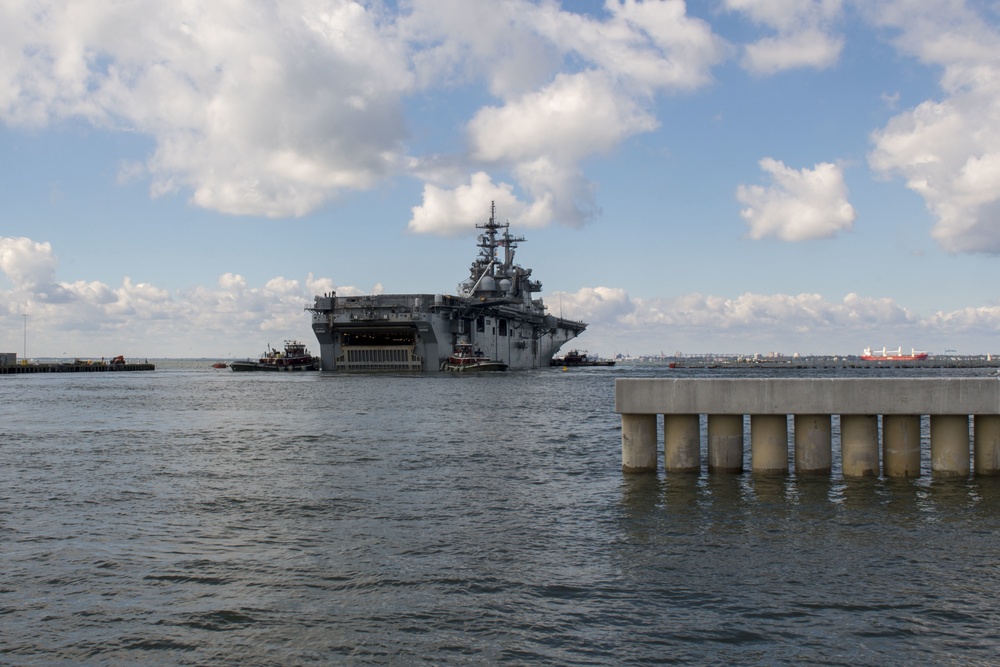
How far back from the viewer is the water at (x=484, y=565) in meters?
9.16

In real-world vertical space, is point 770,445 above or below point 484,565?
above

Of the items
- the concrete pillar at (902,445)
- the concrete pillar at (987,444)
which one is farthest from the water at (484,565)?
the concrete pillar at (987,444)

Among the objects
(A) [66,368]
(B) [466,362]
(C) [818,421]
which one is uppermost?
(B) [466,362]

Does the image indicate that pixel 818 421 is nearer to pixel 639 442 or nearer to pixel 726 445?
pixel 726 445

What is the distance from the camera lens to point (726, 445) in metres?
18.7

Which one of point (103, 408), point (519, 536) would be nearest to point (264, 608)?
point (519, 536)

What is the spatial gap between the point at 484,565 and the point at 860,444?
31.4ft

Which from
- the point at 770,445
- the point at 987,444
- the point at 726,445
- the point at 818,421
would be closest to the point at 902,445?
the point at 987,444

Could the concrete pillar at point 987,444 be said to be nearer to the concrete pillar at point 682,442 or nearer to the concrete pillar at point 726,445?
the concrete pillar at point 726,445

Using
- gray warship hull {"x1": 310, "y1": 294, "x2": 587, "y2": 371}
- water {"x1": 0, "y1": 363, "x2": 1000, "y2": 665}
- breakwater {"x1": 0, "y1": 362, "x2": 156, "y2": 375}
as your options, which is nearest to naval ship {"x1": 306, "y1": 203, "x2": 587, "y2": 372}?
gray warship hull {"x1": 310, "y1": 294, "x2": 587, "y2": 371}

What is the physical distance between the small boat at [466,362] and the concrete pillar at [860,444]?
82898 millimetres

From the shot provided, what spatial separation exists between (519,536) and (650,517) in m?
2.69

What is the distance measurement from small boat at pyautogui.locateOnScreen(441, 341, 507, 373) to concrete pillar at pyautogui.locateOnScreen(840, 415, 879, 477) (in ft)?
272

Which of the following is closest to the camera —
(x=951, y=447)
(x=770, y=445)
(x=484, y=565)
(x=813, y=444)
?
(x=484, y=565)
